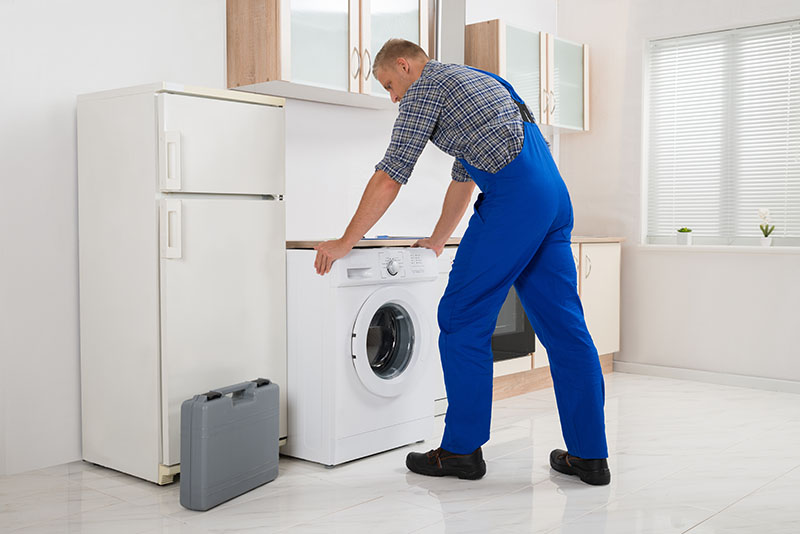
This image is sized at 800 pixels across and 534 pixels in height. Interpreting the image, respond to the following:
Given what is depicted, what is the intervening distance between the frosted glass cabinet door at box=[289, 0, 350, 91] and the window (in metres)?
2.18

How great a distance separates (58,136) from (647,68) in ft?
11.0

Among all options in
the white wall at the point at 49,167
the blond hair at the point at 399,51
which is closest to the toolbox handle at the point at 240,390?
the white wall at the point at 49,167

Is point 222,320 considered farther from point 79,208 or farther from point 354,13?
point 354,13

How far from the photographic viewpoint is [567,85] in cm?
471

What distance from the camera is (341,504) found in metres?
2.38

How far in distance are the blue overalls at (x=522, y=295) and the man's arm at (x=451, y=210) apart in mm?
256

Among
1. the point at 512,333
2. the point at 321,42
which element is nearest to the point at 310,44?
the point at 321,42

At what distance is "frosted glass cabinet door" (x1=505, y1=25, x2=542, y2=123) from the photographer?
4.25m

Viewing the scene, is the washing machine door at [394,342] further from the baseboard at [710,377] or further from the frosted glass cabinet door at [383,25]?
the baseboard at [710,377]

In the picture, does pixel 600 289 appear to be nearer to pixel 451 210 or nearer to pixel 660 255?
pixel 660 255

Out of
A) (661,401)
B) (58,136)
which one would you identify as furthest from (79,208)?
(661,401)

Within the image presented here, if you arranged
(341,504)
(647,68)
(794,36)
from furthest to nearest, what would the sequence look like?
(647,68)
(794,36)
(341,504)

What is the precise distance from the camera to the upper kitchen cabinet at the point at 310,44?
3.10 meters

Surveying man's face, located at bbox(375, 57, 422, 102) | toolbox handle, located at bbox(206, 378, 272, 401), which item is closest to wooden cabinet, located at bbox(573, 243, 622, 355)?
man's face, located at bbox(375, 57, 422, 102)
